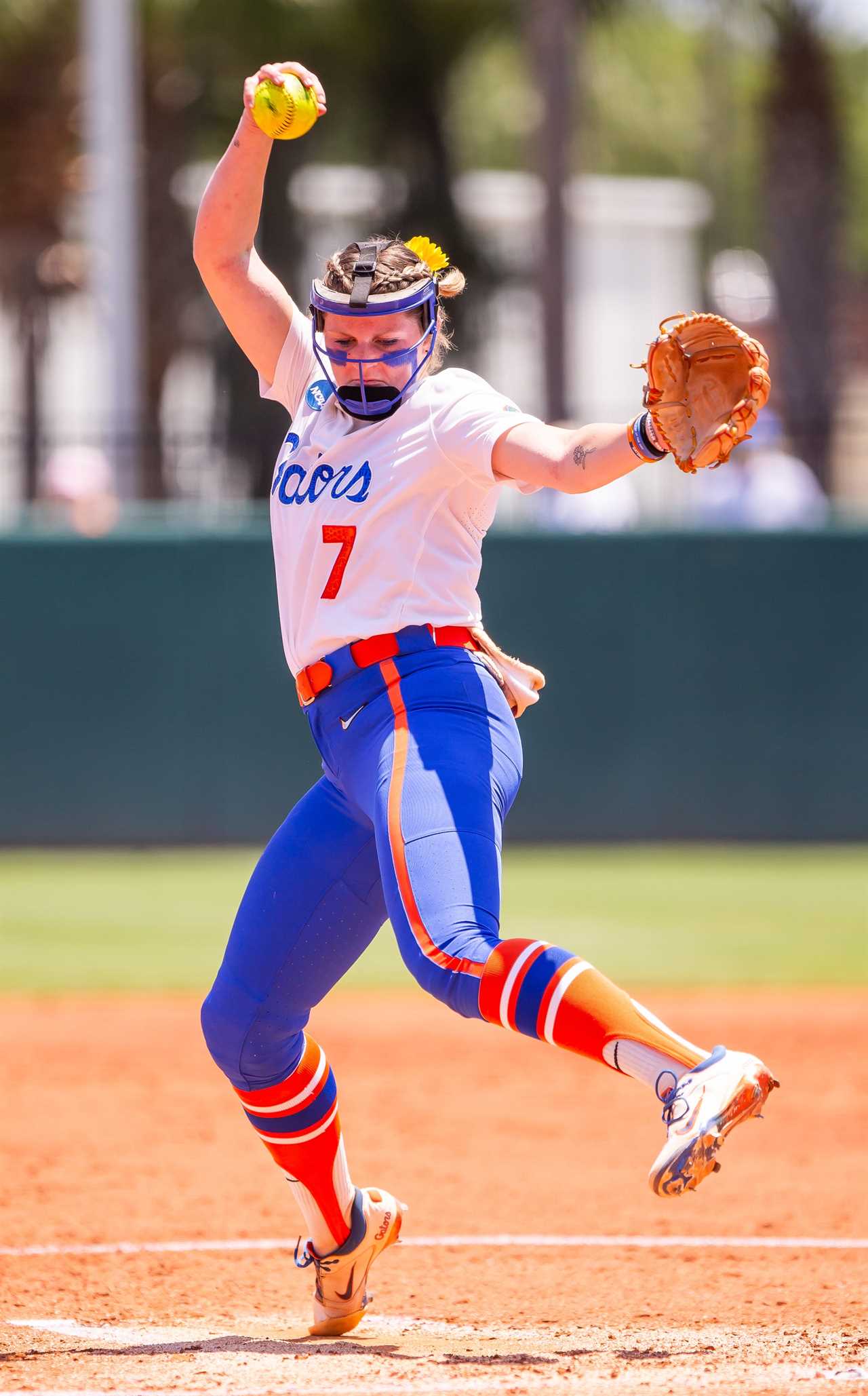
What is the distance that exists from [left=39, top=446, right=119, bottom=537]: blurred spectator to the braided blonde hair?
23.3 ft

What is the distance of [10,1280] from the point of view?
432 centimetres

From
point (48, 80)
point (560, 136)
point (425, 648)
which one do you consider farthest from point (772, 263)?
point (425, 648)

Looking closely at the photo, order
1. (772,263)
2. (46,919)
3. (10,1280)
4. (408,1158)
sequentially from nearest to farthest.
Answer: (10,1280) → (408,1158) → (46,919) → (772,263)

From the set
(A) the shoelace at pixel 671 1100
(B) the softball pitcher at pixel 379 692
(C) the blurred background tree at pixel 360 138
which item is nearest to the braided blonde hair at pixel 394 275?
(B) the softball pitcher at pixel 379 692

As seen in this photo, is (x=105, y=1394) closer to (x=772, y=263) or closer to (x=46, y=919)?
(x=46, y=919)

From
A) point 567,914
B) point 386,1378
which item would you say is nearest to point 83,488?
point 567,914

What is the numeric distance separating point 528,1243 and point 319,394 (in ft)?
7.05

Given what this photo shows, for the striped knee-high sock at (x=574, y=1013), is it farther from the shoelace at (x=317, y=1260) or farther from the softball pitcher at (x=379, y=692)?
the shoelace at (x=317, y=1260)

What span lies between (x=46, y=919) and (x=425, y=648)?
6076 mm

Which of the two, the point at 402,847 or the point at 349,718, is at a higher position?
the point at 349,718

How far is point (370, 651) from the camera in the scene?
364 cm

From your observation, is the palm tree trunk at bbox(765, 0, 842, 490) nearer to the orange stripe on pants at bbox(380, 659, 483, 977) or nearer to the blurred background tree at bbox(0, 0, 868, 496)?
the blurred background tree at bbox(0, 0, 868, 496)

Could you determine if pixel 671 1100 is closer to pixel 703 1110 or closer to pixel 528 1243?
pixel 703 1110

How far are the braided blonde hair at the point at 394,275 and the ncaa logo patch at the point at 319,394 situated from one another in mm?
220
